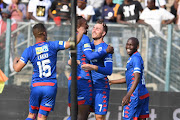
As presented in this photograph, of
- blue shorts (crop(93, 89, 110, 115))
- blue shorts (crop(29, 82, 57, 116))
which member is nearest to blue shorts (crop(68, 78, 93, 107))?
blue shorts (crop(93, 89, 110, 115))

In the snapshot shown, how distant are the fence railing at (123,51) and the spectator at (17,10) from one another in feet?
3.91

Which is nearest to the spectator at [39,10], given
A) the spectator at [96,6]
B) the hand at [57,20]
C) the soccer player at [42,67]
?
the hand at [57,20]

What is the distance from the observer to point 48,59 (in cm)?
687

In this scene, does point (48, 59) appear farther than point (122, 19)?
No

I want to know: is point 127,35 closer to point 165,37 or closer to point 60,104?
point 165,37

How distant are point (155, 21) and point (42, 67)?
421 centimetres

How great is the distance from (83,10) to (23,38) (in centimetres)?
186

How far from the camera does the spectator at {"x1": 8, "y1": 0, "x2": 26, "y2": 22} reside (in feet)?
36.8

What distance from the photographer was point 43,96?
6934 millimetres

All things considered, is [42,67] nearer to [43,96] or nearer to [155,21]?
[43,96]

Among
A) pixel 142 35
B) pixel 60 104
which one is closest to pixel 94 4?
pixel 142 35

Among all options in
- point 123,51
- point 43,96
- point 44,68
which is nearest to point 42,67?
point 44,68

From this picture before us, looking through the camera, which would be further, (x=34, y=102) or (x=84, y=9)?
(x=84, y=9)

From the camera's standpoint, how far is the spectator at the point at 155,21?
1000 cm
